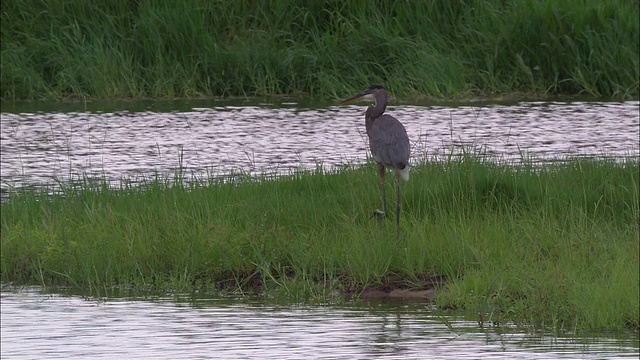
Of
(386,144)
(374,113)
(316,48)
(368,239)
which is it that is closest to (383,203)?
(386,144)

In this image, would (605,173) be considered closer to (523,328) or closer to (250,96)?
(523,328)

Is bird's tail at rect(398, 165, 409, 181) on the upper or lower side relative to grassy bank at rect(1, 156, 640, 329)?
upper

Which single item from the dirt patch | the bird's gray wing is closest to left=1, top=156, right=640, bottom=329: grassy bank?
the dirt patch

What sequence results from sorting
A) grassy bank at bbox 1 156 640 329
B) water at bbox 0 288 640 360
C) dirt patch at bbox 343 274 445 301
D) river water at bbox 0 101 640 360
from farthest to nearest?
dirt patch at bbox 343 274 445 301 → grassy bank at bbox 1 156 640 329 → river water at bbox 0 101 640 360 → water at bbox 0 288 640 360

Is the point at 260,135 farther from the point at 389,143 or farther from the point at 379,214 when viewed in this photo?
the point at 379,214

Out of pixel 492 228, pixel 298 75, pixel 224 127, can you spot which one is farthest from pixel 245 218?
pixel 298 75

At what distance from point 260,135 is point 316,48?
424 cm

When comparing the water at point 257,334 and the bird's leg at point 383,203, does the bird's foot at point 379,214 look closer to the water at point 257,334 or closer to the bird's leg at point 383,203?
the bird's leg at point 383,203

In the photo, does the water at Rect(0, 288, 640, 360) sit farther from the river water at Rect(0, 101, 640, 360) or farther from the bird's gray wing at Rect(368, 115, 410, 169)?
the bird's gray wing at Rect(368, 115, 410, 169)

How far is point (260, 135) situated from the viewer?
15844 mm

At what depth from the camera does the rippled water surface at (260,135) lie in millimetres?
13352

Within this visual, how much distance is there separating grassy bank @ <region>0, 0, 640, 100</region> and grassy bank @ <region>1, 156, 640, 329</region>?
8.68 meters

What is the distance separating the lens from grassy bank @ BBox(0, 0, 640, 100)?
18375mm

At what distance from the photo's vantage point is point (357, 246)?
309 inches
